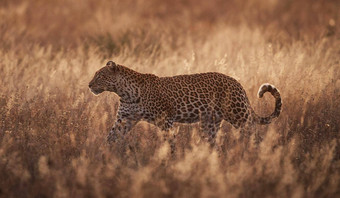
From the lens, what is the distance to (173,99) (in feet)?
28.3

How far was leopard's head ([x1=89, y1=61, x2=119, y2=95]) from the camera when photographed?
8.44 m

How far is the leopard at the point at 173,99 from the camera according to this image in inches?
332

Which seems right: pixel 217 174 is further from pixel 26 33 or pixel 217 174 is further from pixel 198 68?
pixel 26 33

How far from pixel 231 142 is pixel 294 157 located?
100cm

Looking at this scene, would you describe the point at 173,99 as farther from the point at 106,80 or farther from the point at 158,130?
the point at 106,80

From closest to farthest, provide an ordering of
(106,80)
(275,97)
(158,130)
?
(106,80)
(158,130)
(275,97)

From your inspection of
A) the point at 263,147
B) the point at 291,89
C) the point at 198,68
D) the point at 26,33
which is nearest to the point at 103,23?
the point at 26,33

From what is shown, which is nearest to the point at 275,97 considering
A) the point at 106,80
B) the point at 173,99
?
the point at 173,99

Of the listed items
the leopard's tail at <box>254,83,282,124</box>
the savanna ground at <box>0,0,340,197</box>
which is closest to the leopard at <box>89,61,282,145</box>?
the leopard's tail at <box>254,83,282,124</box>

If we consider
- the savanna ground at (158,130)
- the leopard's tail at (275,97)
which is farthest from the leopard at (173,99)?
the savanna ground at (158,130)

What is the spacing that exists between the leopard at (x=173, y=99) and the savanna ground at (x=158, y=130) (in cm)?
23

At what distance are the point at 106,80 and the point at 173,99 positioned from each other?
103 cm

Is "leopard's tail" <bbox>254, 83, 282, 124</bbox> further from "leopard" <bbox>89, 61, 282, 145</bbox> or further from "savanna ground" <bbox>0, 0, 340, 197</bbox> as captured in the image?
"savanna ground" <bbox>0, 0, 340, 197</bbox>

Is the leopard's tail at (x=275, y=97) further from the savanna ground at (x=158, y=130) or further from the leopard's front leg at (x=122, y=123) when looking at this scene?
the leopard's front leg at (x=122, y=123)
